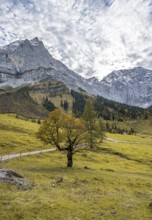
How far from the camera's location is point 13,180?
3434 centimetres

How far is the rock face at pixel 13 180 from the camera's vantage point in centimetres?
3362

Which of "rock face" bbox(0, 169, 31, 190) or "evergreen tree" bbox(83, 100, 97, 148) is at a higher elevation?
"evergreen tree" bbox(83, 100, 97, 148)

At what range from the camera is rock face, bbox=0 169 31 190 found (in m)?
33.6

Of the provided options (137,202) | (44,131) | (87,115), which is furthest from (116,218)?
(87,115)

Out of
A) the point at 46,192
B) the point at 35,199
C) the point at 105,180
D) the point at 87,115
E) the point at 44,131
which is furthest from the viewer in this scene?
the point at 87,115

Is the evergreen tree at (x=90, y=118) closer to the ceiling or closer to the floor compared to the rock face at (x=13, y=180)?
closer to the ceiling

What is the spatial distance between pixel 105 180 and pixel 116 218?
19.9 metres

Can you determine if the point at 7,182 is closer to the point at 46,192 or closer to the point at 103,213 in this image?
the point at 46,192

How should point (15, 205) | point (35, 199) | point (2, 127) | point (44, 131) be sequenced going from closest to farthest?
point (15, 205) → point (35, 199) → point (44, 131) → point (2, 127)

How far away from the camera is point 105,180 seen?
154 ft

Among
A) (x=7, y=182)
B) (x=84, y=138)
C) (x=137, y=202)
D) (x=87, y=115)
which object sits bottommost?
(x=137, y=202)

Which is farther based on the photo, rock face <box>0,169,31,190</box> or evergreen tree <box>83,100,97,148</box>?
evergreen tree <box>83,100,97,148</box>

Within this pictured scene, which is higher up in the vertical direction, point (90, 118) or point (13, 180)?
point (90, 118)

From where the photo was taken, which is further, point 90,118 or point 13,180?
point 90,118
